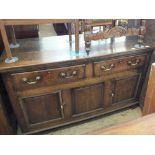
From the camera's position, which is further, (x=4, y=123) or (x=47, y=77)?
(x=4, y=123)

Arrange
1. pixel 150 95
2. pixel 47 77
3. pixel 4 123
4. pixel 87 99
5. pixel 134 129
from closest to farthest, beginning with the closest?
pixel 134 129
pixel 150 95
pixel 47 77
pixel 4 123
pixel 87 99

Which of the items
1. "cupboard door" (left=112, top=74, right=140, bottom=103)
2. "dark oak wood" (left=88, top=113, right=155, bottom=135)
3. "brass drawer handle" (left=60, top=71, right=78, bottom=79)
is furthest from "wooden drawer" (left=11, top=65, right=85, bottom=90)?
"dark oak wood" (left=88, top=113, right=155, bottom=135)

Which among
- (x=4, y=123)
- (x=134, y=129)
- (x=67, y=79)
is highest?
(x=134, y=129)

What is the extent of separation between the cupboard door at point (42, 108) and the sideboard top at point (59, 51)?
0.30 m

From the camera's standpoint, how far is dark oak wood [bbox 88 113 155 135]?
62 centimetres

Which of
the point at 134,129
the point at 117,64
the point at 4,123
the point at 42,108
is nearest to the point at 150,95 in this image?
the point at 134,129

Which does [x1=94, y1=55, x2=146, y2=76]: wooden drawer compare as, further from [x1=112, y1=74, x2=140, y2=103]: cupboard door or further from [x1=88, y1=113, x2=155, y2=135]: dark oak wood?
[x1=88, y1=113, x2=155, y2=135]: dark oak wood

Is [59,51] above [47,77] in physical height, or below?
above

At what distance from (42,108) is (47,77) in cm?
32

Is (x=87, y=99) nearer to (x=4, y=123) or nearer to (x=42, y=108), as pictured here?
(x=42, y=108)

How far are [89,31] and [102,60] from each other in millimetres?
247

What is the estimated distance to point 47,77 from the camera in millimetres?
1202

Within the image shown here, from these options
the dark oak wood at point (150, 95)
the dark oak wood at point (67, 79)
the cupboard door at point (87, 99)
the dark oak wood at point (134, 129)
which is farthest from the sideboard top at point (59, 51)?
the dark oak wood at point (134, 129)

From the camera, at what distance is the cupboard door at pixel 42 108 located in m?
1.30
